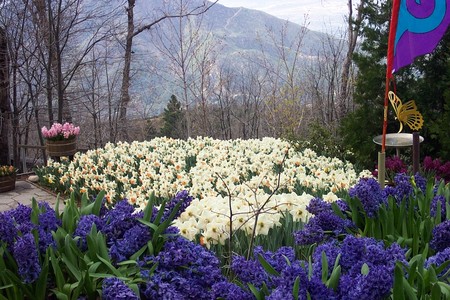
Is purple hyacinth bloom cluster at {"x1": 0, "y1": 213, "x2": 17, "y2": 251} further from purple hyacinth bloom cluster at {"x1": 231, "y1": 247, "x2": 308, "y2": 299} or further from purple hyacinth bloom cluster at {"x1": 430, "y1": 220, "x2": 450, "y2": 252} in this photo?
purple hyacinth bloom cluster at {"x1": 430, "y1": 220, "x2": 450, "y2": 252}

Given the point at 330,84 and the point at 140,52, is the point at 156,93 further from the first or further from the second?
the point at 330,84

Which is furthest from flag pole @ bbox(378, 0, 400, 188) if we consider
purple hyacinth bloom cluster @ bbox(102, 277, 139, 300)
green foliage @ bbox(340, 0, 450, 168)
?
green foliage @ bbox(340, 0, 450, 168)

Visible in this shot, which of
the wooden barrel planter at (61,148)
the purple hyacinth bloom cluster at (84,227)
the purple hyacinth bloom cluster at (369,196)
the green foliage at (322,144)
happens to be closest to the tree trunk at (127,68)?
the wooden barrel planter at (61,148)

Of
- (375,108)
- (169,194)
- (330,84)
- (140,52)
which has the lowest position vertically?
(169,194)

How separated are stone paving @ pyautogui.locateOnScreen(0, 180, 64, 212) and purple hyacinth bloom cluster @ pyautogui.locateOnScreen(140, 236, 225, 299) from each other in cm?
489

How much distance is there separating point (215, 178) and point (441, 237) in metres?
3.14

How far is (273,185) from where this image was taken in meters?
4.67

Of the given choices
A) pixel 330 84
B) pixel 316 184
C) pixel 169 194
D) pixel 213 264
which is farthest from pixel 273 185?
pixel 330 84

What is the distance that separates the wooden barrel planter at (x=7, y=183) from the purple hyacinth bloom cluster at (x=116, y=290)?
6517mm

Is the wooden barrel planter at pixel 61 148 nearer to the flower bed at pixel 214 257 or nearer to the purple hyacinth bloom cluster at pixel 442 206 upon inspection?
the flower bed at pixel 214 257

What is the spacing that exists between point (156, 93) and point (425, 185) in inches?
641

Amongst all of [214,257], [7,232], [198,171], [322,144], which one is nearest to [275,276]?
[214,257]

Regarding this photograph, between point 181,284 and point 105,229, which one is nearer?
point 181,284

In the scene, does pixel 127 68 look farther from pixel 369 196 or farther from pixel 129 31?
pixel 369 196
